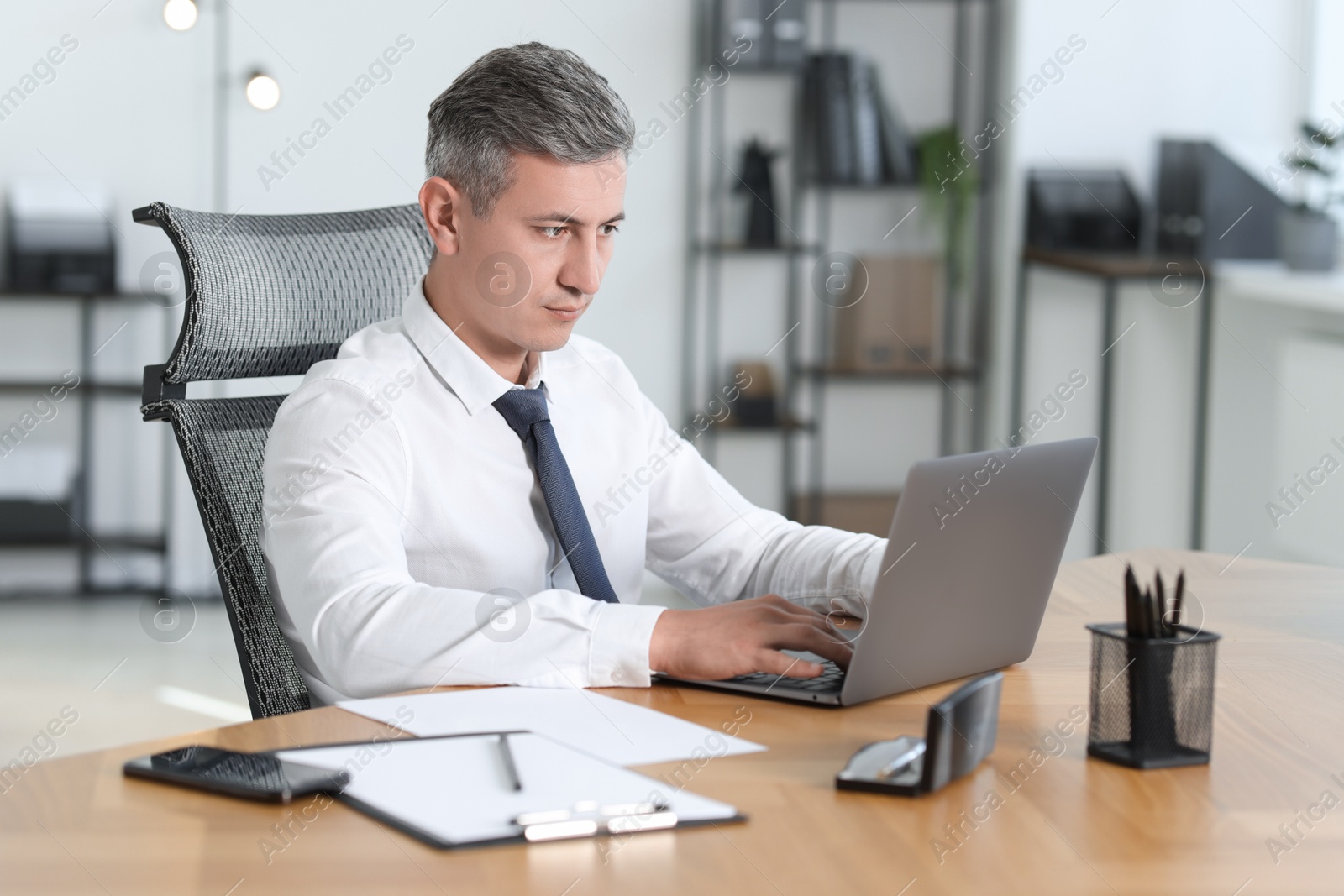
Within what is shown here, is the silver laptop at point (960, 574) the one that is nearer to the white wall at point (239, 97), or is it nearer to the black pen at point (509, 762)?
the black pen at point (509, 762)

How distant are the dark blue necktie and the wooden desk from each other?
30 centimetres

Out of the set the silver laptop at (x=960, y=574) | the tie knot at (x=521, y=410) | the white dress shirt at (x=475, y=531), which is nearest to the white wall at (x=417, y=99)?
the white dress shirt at (x=475, y=531)

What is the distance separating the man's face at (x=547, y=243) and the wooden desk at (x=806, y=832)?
0.45 metres

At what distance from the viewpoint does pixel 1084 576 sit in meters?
1.56

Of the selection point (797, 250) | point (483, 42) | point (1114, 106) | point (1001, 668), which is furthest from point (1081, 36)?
point (1001, 668)

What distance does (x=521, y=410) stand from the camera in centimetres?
142

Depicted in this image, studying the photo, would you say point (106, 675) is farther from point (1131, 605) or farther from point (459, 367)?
point (1131, 605)

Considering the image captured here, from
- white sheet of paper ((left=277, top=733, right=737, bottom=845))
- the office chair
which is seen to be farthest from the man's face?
white sheet of paper ((left=277, top=733, right=737, bottom=845))

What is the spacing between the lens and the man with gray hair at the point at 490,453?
1169 millimetres

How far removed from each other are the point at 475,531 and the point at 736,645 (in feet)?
1.25

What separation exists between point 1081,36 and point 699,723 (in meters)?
3.18

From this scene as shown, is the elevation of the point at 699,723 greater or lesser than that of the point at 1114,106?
lesser

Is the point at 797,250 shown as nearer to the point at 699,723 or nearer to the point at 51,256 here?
the point at 51,256

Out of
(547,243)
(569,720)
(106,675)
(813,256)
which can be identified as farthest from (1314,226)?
(106,675)
